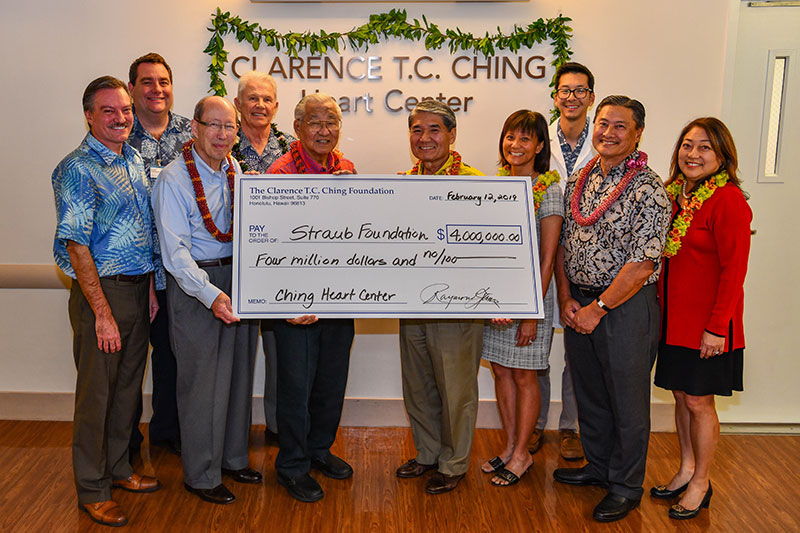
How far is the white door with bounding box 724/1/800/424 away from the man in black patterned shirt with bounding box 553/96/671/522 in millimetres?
1430

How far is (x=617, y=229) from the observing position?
2613 millimetres

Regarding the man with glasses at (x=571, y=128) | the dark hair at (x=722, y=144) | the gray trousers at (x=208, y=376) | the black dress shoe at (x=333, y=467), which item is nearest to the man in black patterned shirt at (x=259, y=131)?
the gray trousers at (x=208, y=376)

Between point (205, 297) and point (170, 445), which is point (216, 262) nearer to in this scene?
point (205, 297)

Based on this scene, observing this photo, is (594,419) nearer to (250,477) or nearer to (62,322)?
(250,477)

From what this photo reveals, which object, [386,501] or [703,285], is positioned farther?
[386,501]

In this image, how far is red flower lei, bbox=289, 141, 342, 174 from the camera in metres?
2.77

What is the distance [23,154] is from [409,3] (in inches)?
96.5

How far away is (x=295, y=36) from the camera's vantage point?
3.55 meters

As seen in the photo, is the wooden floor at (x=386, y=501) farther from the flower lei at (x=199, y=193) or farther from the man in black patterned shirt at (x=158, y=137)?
the flower lei at (x=199, y=193)

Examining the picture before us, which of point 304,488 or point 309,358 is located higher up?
point 309,358

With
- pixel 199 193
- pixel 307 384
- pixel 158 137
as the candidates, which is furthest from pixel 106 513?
pixel 158 137

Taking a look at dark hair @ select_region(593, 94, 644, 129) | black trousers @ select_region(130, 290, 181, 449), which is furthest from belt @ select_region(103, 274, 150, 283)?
dark hair @ select_region(593, 94, 644, 129)

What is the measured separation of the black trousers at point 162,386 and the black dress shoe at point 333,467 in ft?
2.77

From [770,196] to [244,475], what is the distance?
342 cm
